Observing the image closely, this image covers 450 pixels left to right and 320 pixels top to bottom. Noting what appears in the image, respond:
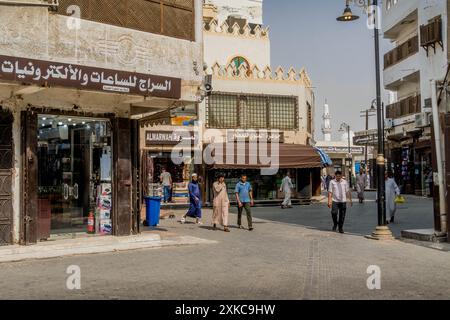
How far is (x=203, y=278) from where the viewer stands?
8.47 m

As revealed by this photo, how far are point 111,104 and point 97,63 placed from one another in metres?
1.54

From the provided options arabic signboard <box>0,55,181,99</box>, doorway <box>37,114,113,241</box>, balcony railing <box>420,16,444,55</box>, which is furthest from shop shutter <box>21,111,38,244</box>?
balcony railing <box>420,16,444,55</box>

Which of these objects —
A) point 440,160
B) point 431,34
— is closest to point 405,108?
point 431,34

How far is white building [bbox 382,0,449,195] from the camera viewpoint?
98.1ft

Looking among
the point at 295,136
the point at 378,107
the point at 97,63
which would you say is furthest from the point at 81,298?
the point at 295,136

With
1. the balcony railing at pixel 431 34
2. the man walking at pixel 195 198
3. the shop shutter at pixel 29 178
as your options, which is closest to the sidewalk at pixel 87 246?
the shop shutter at pixel 29 178

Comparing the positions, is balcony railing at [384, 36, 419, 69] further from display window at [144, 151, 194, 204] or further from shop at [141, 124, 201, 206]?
display window at [144, 151, 194, 204]

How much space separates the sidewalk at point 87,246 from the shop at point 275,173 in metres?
13.7

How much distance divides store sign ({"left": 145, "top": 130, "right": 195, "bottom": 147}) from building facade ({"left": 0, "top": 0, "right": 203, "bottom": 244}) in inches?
538

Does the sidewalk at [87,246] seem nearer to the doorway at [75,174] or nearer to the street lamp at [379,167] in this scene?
the doorway at [75,174]

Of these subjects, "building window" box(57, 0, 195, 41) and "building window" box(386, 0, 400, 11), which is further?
"building window" box(386, 0, 400, 11)

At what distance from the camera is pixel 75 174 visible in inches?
539

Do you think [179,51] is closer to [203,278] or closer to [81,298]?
[203,278]

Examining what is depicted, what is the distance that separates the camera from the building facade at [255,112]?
93.6 ft
